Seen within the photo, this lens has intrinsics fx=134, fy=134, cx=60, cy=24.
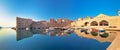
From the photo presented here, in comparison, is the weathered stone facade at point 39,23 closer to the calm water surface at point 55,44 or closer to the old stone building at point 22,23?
the old stone building at point 22,23

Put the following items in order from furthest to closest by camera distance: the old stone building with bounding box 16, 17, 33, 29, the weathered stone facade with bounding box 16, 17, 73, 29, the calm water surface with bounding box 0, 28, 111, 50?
the weathered stone facade with bounding box 16, 17, 73, 29 < the old stone building with bounding box 16, 17, 33, 29 < the calm water surface with bounding box 0, 28, 111, 50

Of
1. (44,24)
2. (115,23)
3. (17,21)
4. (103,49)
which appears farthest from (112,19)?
(44,24)

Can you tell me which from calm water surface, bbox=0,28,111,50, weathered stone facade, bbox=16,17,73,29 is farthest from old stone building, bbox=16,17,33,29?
calm water surface, bbox=0,28,111,50

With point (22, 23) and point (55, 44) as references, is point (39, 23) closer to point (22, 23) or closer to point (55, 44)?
point (22, 23)

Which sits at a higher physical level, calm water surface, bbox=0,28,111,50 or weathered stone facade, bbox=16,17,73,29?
weathered stone facade, bbox=16,17,73,29

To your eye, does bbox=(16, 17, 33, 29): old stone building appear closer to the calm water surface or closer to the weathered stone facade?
the weathered stone facade

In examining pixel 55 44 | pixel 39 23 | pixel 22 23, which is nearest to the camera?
pixel 55 44

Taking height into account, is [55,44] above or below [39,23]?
below

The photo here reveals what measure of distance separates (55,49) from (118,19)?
38.8 metres

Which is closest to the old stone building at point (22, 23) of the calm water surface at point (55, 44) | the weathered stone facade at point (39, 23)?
the weathered stone facade at point (39, 23)

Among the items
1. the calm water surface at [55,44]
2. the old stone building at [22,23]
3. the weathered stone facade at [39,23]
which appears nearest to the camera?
the calm water surface at [55,44]

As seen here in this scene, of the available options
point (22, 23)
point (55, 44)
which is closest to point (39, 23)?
point (22, 23)

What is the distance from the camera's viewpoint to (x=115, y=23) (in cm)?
4553

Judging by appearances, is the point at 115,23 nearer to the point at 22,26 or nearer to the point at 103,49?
the point at 103,49
